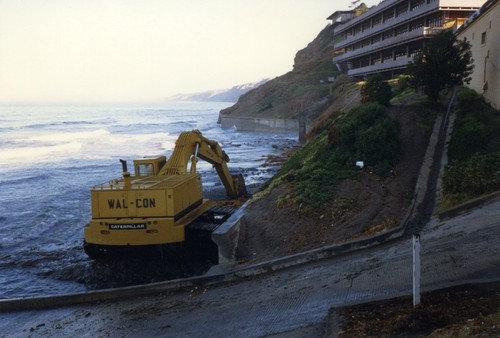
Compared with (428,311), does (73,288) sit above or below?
below

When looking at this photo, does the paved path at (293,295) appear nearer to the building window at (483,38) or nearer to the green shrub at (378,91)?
the green shrub at (378,91)

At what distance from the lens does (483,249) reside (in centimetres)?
1042

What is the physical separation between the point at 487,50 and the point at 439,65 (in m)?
3.26

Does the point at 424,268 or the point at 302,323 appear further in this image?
the point at 424,268

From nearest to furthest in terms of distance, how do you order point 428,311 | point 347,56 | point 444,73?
point 428,311, point 444,73, point 347,56

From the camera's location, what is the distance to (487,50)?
26.2m

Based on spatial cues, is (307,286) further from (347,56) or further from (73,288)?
(347,56)

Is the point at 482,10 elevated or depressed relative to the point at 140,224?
elevated

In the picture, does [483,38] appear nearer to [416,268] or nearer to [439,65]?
[439,65]

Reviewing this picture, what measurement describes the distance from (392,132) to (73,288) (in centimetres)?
1473

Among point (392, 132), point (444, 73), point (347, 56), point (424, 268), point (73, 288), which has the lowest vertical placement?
point (73, 288)

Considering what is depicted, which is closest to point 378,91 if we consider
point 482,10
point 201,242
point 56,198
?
point 482,10

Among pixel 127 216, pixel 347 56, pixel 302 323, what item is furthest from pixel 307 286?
pixel 347 56

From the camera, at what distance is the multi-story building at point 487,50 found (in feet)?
79.3
